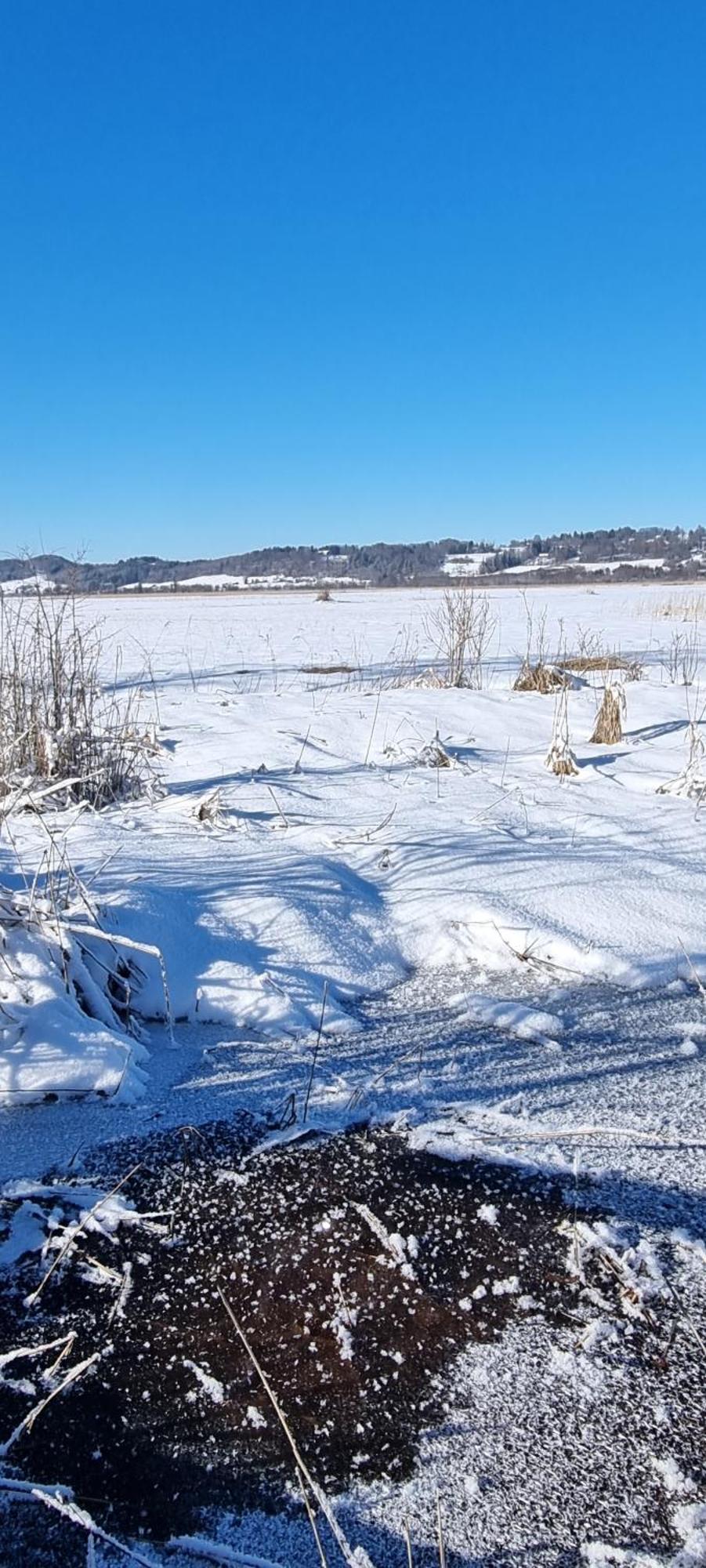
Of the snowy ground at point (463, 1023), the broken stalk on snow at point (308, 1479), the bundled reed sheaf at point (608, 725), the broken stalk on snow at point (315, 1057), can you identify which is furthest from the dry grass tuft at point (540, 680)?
the broken stalk on snow at point (308, 1479)

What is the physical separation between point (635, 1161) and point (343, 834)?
6.52 feet

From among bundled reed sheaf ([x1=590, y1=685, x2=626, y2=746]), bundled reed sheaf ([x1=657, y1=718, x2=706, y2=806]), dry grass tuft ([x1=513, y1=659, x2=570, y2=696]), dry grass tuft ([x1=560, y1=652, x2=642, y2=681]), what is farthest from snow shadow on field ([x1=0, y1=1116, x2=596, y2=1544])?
dry grass tuft ([x1=560, y1=652, x2=642, y2=681])

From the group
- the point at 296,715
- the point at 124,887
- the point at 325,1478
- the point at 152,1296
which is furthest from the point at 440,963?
the point at 296,715

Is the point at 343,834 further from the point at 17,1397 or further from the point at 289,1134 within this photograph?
the point at 17,1397

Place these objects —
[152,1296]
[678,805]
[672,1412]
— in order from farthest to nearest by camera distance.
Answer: [678,805] → [152,1296] → [672,1412]

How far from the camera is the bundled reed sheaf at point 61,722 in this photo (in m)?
4.16

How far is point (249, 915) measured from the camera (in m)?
2.64

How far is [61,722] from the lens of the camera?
447 centimetres

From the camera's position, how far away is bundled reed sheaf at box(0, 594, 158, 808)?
416cm

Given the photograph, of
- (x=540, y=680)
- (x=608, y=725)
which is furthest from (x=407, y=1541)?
(x=540, y=680)

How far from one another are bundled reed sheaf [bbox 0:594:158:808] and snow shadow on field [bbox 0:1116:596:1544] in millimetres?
2653

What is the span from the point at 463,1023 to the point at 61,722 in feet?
9.60

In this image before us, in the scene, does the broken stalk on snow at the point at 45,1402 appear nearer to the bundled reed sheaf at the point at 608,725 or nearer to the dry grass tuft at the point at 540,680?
the bundled reed sheaf at the point at 608,725

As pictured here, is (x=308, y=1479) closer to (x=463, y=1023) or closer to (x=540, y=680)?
(x=463, y=1023)
